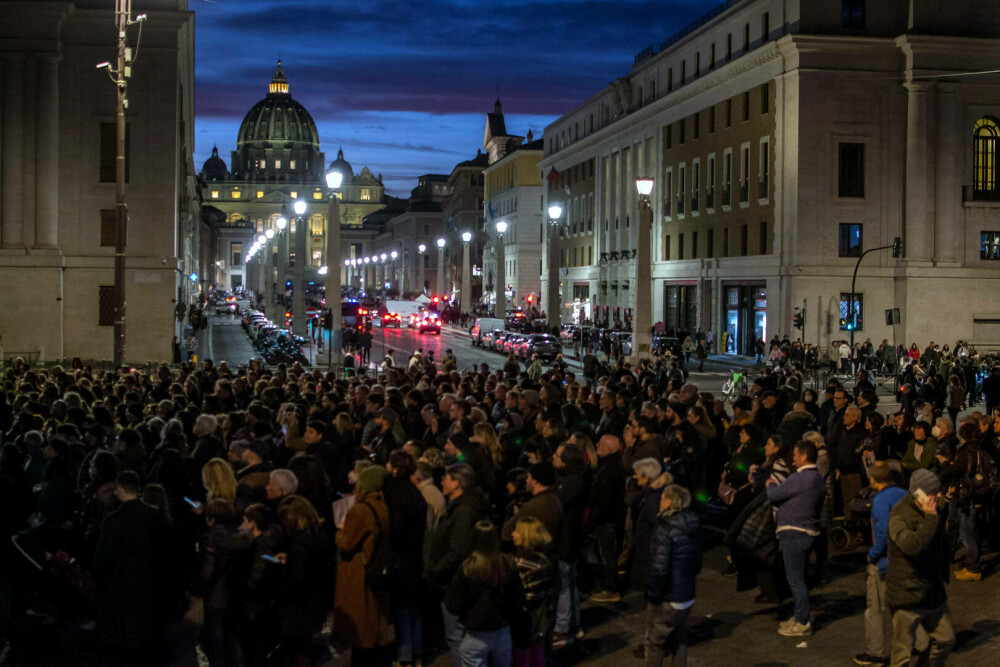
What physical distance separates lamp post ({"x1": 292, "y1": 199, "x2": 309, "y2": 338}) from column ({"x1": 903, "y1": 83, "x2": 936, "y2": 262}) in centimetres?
2496

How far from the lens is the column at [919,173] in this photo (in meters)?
49.8

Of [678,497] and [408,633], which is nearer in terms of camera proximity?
[678,497]

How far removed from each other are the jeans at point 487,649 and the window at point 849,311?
1793 inches

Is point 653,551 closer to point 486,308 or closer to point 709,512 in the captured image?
point 709,512

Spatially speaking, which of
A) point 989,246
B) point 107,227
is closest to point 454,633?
point 107,227

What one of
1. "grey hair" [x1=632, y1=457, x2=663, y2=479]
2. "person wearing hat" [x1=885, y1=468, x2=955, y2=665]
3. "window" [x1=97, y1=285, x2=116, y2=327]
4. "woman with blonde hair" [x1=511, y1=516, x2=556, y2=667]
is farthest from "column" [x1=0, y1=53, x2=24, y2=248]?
"person wearing hat" [x1=885, y1=468, x2=955, y2=665]

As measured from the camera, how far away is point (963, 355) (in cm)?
4253

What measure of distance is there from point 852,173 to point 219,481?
45792 millimetres

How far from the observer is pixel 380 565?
8.91 m

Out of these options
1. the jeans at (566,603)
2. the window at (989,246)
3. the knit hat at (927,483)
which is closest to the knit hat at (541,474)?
the jeans at (566,603)

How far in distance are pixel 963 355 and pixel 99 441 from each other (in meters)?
36.4

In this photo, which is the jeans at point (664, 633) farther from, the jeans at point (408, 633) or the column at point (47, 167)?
the column at point (47, 167)

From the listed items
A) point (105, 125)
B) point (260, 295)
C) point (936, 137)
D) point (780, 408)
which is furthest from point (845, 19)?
point (260, 295)

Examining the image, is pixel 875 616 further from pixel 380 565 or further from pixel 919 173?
pixel 919 173
